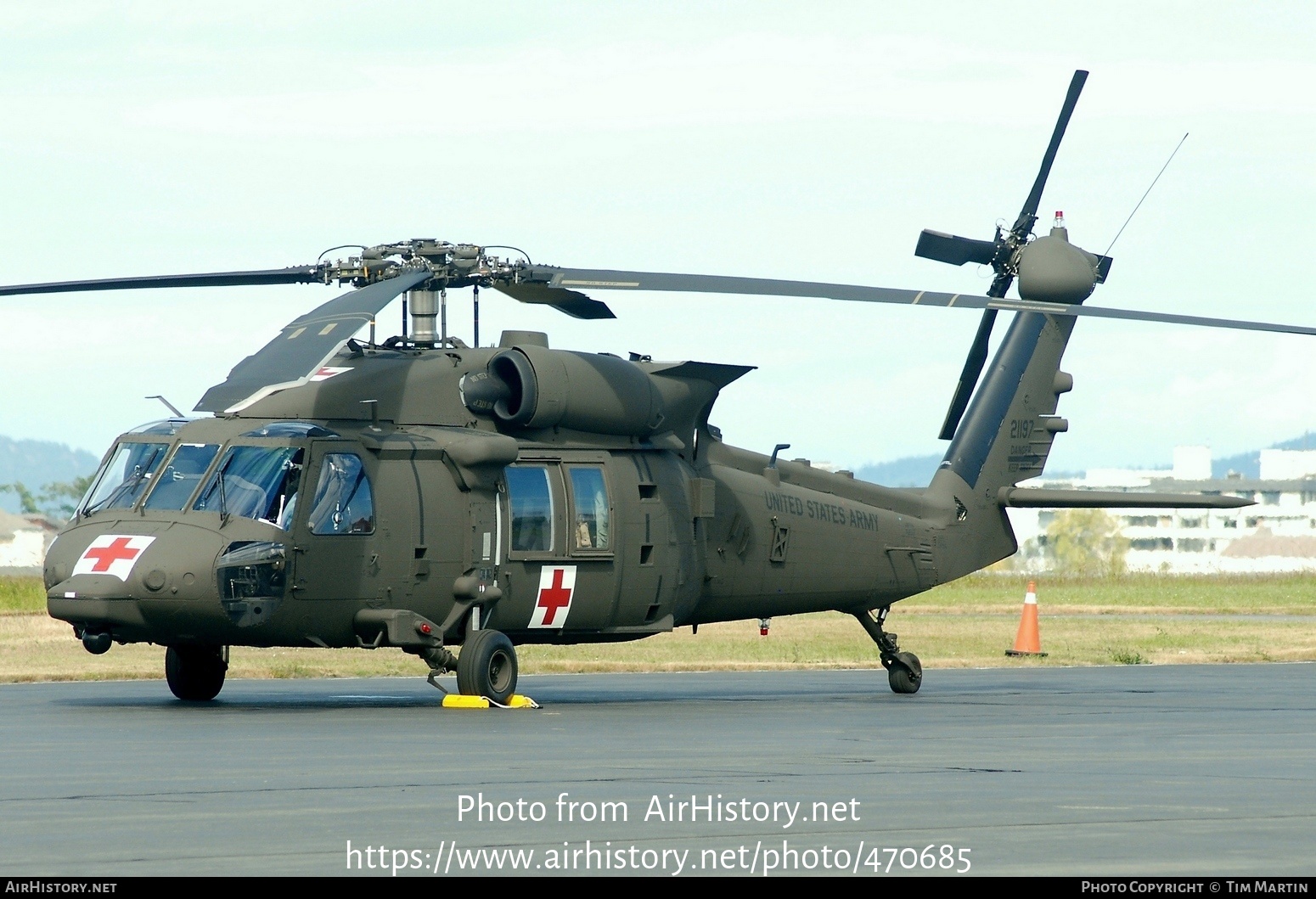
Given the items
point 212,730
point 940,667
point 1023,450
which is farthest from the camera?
point 940,667

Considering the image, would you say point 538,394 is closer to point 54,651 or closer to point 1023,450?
point 1023,450

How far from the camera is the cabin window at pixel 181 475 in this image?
57.3 ft

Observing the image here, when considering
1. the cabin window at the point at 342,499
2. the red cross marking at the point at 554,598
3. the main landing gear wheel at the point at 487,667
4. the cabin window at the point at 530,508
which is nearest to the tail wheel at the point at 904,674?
the red cross marking at the point at 554,598

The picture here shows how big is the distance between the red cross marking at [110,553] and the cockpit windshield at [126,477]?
67 cm

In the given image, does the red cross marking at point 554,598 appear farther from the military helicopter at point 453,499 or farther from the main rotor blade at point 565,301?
the main rotor blade at point 565,301

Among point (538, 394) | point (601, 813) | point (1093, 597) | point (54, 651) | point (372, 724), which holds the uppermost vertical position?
point (538, 394)

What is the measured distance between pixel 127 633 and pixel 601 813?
8420mm

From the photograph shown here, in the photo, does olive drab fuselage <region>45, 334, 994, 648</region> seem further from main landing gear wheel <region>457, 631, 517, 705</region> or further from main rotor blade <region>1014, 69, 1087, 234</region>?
main rotor blade <region>1014, 69, 1087, 234</region>

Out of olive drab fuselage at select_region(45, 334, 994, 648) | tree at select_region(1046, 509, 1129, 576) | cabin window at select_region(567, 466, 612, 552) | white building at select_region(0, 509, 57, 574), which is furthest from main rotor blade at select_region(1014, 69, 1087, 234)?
white building at select_region(0, 509, 57, 574)

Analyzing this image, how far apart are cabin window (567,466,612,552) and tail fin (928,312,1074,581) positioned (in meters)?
5.86

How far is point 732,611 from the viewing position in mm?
21438

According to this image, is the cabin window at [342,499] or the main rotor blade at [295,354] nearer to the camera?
the main rotor blade at [295,354]

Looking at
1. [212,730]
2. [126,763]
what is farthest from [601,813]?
[212,730]

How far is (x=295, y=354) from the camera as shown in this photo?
15.2 metres
